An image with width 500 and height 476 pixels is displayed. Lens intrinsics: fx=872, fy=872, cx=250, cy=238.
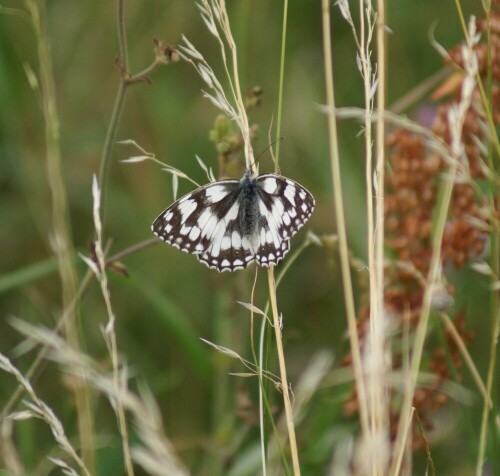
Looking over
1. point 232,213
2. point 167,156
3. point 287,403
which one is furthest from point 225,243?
point 167,156

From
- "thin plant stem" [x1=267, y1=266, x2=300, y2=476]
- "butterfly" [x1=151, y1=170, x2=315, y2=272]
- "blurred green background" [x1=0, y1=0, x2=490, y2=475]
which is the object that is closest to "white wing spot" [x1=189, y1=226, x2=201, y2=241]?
"butterfly" [x1=151, y1=170, x2=315, y2=272]

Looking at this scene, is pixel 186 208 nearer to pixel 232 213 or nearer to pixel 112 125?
pixel 232 213

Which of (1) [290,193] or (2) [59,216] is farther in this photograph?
(1) [290,193]

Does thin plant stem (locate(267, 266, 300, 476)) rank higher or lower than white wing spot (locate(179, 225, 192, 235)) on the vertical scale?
lower

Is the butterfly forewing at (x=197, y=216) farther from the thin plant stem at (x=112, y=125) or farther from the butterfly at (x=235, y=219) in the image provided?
the thin plant stem at (x=112, y=125)

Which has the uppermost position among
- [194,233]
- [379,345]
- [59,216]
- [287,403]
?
[59,216]

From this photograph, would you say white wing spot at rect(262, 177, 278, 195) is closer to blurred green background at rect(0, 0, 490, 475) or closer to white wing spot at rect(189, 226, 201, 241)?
white wing spot at rect(189, 226, 201, 241)

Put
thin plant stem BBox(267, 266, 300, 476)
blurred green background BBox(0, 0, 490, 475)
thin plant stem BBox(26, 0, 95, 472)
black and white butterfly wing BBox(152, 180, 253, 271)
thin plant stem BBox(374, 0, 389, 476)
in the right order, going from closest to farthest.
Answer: thin plant stem BBox(374, 0, 389, 476) < thin plant stem BBox(267, 266, 300, 476) < thin plant stem BBox(26, 0, 95, 472) < black and white butterfly wing BBox(152, 180, 253, 271) < blurred green background BBox(0, 0, 490, 475)
